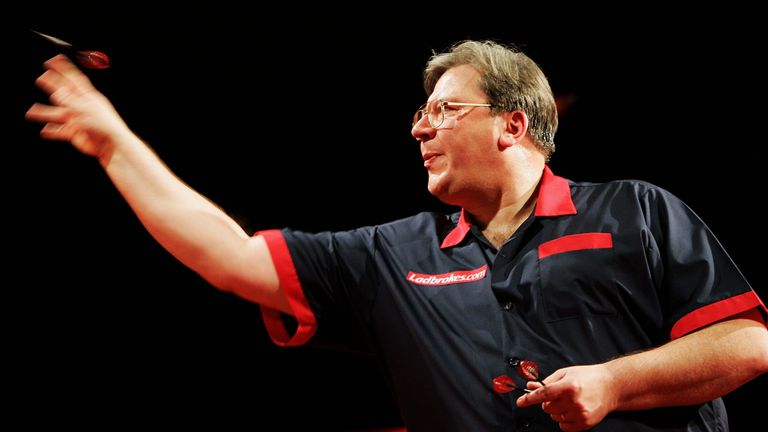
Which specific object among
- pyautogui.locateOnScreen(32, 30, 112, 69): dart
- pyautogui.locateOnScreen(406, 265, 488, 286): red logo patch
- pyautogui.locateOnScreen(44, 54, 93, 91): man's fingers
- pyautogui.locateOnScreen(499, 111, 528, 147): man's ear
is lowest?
pyautogui.locateOnScreen(406, 265, 488, 286): red logo patch

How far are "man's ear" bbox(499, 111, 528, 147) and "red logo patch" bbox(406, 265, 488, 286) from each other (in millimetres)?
434

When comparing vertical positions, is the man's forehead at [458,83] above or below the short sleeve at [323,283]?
above

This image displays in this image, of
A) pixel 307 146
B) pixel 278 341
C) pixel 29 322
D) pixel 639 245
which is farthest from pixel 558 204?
pixel 29 322

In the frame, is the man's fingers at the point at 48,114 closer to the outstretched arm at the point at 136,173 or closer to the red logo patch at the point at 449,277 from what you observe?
the outstretched arm at the point at 136,173

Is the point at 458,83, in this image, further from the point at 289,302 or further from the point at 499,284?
the point at 289,302

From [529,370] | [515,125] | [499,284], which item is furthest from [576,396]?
[515,125]

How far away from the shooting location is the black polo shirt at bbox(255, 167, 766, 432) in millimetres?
1415

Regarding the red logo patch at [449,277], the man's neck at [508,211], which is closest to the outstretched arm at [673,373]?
the red logo patch at [449,277]

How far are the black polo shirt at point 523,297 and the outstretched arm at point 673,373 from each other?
51mm

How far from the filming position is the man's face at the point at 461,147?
1.76m

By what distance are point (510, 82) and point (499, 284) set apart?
2.19ft

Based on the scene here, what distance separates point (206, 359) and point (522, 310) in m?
1.79

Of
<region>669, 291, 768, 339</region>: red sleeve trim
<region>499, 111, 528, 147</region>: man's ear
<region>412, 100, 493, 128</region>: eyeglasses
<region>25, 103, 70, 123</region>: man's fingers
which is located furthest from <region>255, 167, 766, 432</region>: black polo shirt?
<region>25, 103, 70, 123</region>: man's fingers

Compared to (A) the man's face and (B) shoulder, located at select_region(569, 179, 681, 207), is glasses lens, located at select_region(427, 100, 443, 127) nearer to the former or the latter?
(A) the man's face
